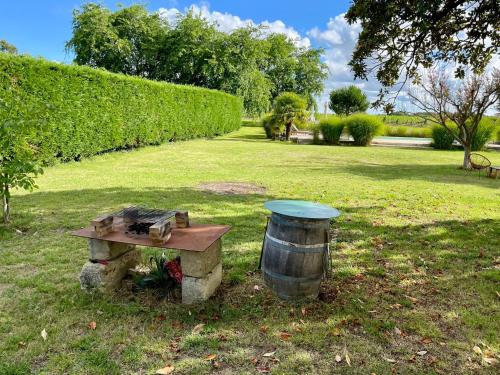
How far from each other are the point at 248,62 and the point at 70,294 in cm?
2668

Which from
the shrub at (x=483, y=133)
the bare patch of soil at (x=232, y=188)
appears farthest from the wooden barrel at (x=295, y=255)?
the shrub at (x=483, y=133)

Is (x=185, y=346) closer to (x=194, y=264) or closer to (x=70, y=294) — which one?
(x=194, y=264)

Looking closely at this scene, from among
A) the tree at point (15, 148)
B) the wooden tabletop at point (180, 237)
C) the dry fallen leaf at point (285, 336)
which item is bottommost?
the dry fallen leaf at point (285, 336)

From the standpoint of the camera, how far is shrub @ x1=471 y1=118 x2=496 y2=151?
20.2 metres

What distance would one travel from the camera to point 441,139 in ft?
71.1

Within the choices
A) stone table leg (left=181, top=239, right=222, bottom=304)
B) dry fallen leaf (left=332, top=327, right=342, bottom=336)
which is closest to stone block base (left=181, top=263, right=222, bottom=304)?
stone table leg (left=181, top=239, right=222, bottom=304)

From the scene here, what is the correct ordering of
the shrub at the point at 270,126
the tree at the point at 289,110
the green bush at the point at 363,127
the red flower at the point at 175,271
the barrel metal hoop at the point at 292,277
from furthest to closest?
the shrub at the point at 270,126 < the tree at the point at 289,110 < the green bush at the point at 363,127 < the red flower at the point at 175,271 < the barrel metal hoop at the point at 292,277

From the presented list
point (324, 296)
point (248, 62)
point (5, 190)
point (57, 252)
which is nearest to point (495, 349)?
point (324, 296)

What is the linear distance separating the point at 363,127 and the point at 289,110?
14.9 feet

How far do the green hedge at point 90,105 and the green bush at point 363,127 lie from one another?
9720 mm

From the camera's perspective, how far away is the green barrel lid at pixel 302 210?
3.27 m

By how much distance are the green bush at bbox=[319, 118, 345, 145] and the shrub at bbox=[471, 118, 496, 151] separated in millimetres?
7255

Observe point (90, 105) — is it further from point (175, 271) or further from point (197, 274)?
point (197, 274)

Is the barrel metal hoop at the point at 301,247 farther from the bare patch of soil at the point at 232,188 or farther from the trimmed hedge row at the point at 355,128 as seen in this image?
the trimmed hedge row at the point at 355,128
